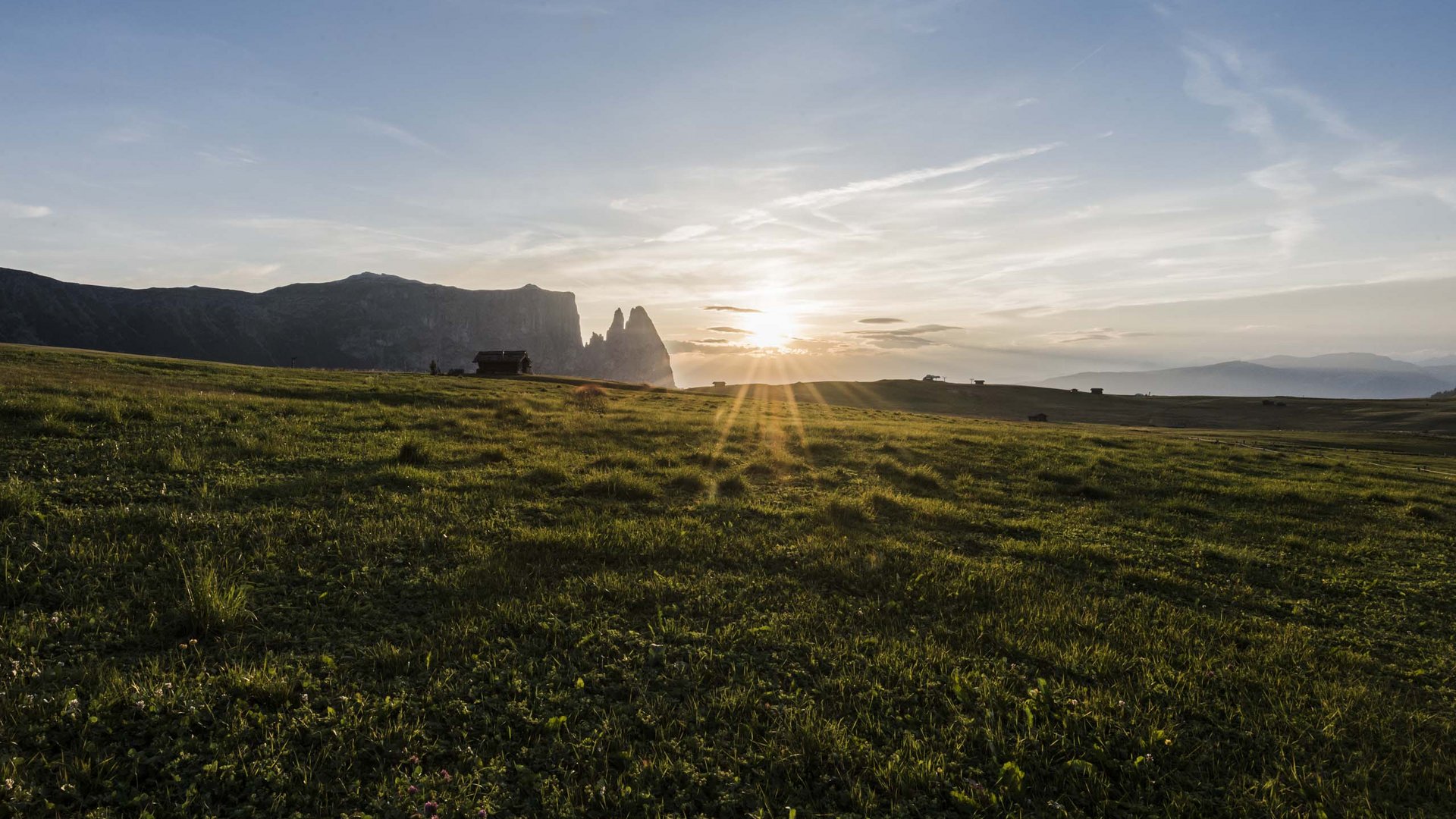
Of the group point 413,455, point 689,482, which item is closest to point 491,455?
point 413,455

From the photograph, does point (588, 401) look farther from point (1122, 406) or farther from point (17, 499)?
point (1122, 406)

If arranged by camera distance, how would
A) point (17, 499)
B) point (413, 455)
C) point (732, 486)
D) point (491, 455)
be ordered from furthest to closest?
point (491, 455) → point (732, 486) → point (413, 455) → point (17, 499)

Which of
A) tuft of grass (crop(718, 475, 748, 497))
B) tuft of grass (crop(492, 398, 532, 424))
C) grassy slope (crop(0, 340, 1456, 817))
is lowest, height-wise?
grassy slope (crop(0, 340, 1456, 817))

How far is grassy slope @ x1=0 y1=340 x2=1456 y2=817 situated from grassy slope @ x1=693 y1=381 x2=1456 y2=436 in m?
63.3

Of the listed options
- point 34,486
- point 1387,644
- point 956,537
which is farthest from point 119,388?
point 1387,644

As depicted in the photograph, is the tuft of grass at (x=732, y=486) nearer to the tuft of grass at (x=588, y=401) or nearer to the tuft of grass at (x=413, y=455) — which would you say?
the tuft of grass at (x=413, y=455)

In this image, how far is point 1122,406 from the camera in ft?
340

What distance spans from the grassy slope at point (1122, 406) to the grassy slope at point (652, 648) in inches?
2492

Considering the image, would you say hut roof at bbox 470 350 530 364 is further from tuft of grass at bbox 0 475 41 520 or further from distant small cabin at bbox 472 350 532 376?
Answer: tuft of grass at bbox 0 475 41 520

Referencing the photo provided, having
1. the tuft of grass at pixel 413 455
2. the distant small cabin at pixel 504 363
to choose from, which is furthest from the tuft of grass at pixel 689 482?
→ the distant small cabin at pixel 504 363

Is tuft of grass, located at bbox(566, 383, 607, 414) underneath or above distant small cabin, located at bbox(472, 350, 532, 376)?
underneath

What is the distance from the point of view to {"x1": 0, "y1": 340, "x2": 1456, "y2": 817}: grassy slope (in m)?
4.04

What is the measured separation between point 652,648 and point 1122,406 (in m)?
123

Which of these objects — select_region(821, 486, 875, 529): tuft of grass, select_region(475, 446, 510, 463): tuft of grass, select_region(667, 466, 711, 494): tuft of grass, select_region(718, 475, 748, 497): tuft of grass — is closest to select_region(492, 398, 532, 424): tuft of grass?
select_region(475, 446, 510, 463): tuft of grass
